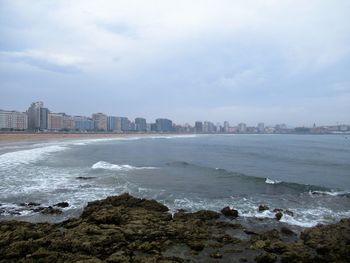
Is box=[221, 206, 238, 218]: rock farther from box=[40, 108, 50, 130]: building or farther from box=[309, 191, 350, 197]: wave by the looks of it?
box=[40, 108, 50, 130]: building

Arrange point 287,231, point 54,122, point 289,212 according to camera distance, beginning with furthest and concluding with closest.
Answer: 1. point 54,122
2. point 289,212
3. point 287,231

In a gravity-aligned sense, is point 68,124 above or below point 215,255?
above

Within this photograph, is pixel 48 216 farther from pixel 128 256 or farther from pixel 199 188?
pixel 199 188

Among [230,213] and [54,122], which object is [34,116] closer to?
[54,122]

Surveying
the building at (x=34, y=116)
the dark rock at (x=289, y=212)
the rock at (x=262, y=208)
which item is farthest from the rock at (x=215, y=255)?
the building at (x=34, y=116)

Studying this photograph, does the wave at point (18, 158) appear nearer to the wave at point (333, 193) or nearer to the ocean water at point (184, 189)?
the ocean water at point (184, 189)

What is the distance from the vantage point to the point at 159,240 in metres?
11.2

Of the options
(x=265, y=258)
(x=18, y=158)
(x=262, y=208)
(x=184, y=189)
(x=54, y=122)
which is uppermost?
(x=54, y=122)

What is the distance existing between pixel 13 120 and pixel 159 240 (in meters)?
172

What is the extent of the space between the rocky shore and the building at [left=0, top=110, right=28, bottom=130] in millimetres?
159951

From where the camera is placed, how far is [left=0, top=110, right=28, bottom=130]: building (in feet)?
513

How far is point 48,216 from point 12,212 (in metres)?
1.95

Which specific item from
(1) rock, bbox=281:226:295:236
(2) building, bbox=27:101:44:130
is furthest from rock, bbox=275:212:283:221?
(2) building, bbox=27:101:44:130

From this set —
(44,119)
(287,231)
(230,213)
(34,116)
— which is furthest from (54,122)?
(287,231)
